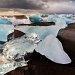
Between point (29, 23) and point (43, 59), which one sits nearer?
point (43, 59)

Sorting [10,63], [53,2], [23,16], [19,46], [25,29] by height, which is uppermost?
[53,2]

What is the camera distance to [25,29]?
51.5 inches

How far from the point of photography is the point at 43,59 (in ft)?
4.08

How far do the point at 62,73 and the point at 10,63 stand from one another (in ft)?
1.34

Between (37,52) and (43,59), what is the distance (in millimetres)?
71

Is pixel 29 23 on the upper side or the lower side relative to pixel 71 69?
upper

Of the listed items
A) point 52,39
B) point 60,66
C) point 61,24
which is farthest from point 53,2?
point 60,66

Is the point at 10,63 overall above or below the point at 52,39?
below

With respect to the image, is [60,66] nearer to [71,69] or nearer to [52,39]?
[71,69]

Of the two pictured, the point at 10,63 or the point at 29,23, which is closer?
the point at 10,63

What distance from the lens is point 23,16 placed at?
1346 millimetres

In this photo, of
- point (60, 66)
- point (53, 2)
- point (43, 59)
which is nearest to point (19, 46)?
point (43, 59)

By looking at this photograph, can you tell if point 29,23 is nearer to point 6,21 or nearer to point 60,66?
point 6,21

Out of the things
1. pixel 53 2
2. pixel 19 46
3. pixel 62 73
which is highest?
pixel 53 2
